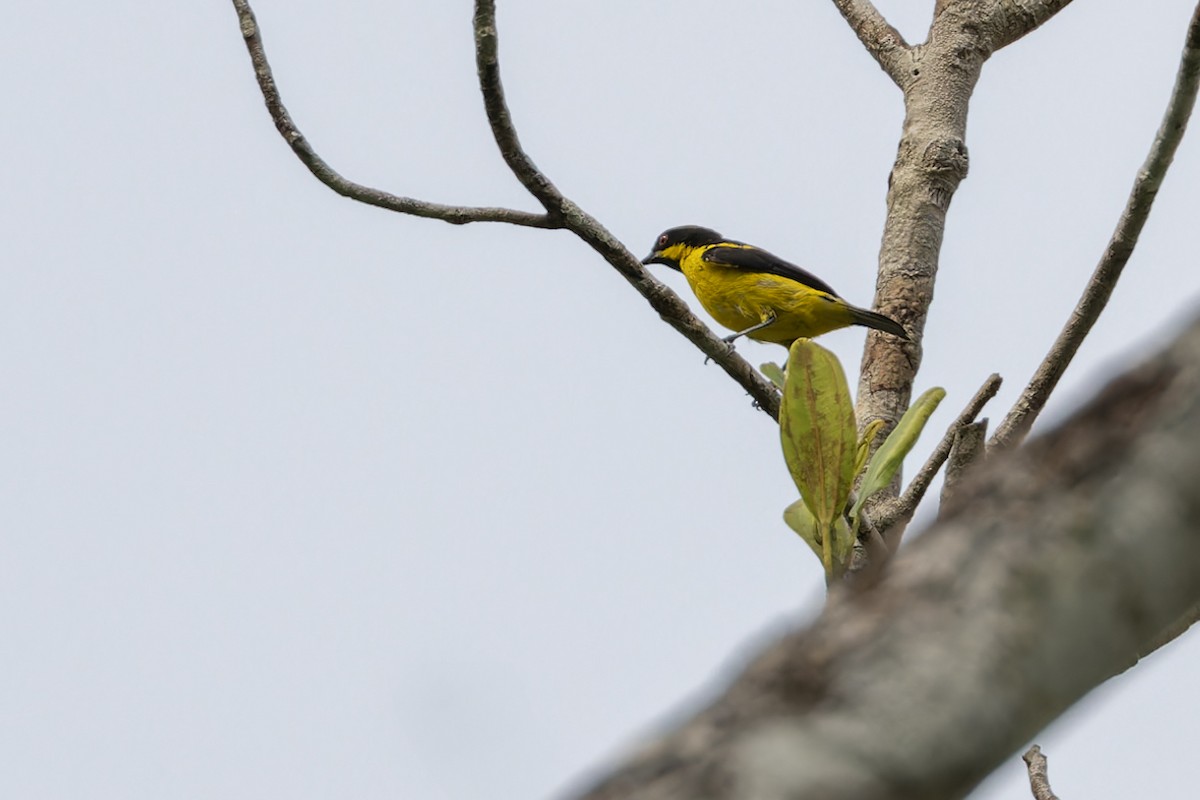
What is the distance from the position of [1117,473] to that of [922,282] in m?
3.93

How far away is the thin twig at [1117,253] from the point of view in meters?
2.80

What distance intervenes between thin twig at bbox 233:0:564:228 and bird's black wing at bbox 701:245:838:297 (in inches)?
180

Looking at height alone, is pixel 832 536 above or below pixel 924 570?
above

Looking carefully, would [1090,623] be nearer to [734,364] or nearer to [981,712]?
[981,712]

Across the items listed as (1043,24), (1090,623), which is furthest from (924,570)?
(1043,24)

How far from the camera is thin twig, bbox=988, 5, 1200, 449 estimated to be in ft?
9.20

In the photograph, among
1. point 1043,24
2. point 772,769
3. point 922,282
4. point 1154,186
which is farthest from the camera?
point 1043,24

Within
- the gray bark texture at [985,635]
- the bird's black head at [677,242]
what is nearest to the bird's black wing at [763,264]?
the bird's black head at [677,242]

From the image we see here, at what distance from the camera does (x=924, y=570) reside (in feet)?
3.21

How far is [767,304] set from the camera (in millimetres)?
8258

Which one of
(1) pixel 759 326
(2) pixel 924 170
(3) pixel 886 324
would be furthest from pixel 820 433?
(1) pixel 759 326

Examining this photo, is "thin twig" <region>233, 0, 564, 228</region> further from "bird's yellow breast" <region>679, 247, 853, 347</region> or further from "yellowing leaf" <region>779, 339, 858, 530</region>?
"bird's yellow breast" <region>679, 247, 853, 347</region>

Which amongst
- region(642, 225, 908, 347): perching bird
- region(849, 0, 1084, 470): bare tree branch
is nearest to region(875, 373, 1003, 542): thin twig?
region(849, 0, 1084, 470): bare tree branch

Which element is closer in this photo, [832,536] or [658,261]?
[832,536]
